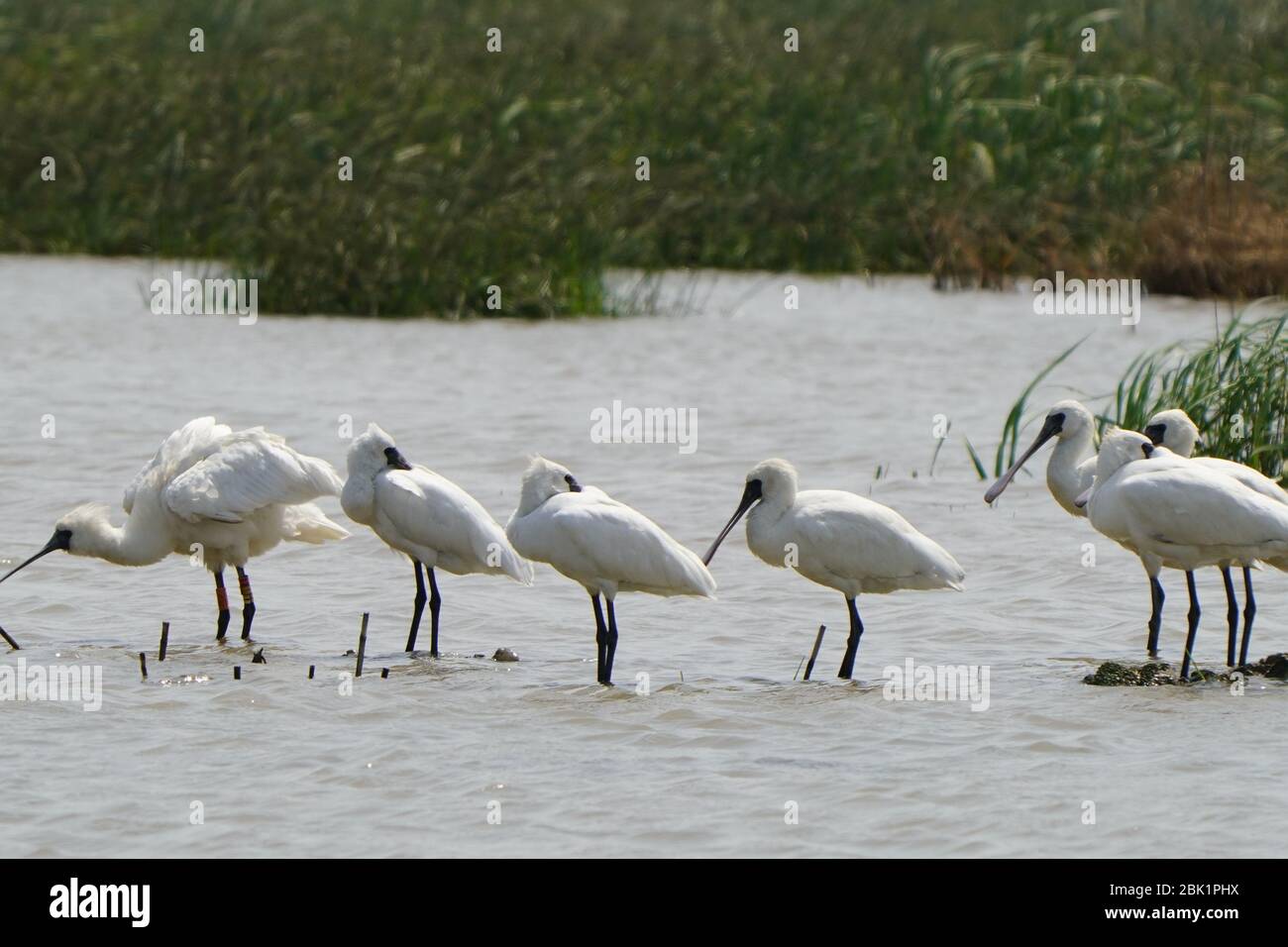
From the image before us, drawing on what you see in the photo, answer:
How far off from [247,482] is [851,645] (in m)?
2.34

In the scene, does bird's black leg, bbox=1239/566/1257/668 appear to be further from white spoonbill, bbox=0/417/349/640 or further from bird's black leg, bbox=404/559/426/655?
white spoonbill, bbox=0/417/349/640

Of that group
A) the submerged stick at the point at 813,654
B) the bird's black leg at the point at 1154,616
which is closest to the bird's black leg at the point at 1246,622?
the bird's black leg at the point at 1154,616

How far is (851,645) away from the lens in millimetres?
7922

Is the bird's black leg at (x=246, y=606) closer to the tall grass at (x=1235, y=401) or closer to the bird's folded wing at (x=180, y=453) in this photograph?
the bird's folded wing at (x=180, y=453)

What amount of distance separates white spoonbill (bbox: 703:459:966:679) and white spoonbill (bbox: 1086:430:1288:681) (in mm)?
612

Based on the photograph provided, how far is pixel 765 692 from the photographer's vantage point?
7.61 metres

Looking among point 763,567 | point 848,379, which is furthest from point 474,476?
point 848,379

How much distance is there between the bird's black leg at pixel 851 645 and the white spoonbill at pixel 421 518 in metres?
1.26

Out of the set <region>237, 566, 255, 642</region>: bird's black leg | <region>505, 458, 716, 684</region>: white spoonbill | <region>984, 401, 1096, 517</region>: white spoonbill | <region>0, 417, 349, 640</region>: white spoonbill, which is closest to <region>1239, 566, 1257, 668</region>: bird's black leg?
<region>984, 401, 1096, 517</region>: white spoonbill

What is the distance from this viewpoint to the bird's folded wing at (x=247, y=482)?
845 centimetres

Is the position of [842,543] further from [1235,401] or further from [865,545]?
[1235,401]

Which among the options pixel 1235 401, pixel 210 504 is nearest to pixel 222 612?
pixel 210 504

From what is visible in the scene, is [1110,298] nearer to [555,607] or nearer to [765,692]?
[555,607]
